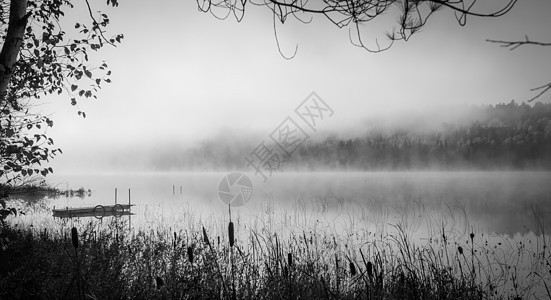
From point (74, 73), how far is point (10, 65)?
3.37ft

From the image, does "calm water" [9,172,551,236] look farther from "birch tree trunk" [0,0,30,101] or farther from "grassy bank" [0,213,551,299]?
"birch tree trunk" [0,0,30,101]

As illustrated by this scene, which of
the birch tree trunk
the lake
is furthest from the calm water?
the birch tree trunk

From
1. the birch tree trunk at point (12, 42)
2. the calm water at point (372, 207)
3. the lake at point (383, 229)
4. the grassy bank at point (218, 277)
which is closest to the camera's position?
the grassy bank at point (218, 277)

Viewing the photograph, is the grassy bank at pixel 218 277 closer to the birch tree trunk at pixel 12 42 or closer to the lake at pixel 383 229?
the lake at pixel 383 229

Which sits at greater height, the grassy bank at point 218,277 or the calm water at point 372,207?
the grassy bank at point 218,277

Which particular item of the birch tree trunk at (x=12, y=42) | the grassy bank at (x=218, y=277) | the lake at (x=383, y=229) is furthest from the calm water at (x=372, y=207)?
the birch tree trunk at (x=12, y=42)

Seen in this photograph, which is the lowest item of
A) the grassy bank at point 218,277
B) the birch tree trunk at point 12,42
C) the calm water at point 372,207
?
the calm water at point 372,207

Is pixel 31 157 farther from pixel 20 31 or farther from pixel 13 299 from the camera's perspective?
pixel 13 299

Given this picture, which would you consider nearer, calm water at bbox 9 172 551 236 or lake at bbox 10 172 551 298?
lake at bbox 10 172 551 298

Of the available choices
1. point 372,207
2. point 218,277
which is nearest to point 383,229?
point 218,277

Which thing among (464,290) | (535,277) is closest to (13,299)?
(464,290)

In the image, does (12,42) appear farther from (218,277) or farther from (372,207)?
(372,207)

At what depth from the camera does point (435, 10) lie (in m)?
1.94

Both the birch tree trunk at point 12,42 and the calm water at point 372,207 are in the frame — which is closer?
the birch tree trunk at point 12,42
